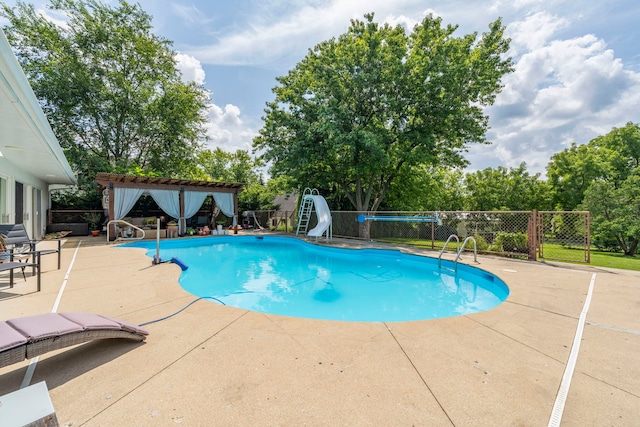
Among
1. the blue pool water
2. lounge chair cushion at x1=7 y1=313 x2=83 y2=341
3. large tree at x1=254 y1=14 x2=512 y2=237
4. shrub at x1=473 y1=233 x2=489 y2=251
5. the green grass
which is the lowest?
the blue pool water

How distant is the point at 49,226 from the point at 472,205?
2674cm

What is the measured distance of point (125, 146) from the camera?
1812 cm

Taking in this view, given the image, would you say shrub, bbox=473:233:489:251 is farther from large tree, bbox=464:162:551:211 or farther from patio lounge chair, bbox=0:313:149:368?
large tree, bbox=464:162:551:211

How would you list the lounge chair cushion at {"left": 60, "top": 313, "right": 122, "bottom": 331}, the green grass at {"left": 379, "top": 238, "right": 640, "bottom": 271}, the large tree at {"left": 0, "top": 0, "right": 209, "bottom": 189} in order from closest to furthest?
the lounge chair cushion at {"left": 60, "top": 313, "right": 122, "bottom": 331} < the green grass at {"left": 379, "top": 238, "right": 640, "bottom": 271} < the large tree at {"left": 0, "top": 0, "right": 209, "bottom": 189}

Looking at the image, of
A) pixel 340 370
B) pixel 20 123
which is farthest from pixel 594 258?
pixel 20 123

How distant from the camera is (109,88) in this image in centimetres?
1688

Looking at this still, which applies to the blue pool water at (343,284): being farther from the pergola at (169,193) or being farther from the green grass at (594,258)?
the pergola at (169,193)

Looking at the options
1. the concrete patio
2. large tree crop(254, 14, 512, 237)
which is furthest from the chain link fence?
the concrete patio

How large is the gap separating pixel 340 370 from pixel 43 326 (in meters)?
2.13

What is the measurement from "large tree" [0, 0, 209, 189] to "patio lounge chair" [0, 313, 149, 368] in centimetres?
1694

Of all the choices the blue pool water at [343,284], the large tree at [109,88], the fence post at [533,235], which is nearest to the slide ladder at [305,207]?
the blue pool water at [343,284]

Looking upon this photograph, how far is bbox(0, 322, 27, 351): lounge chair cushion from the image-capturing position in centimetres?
163

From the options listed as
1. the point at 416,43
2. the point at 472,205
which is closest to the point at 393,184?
the point at 416,43

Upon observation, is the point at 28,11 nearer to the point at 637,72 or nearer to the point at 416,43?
the point at 416,43
